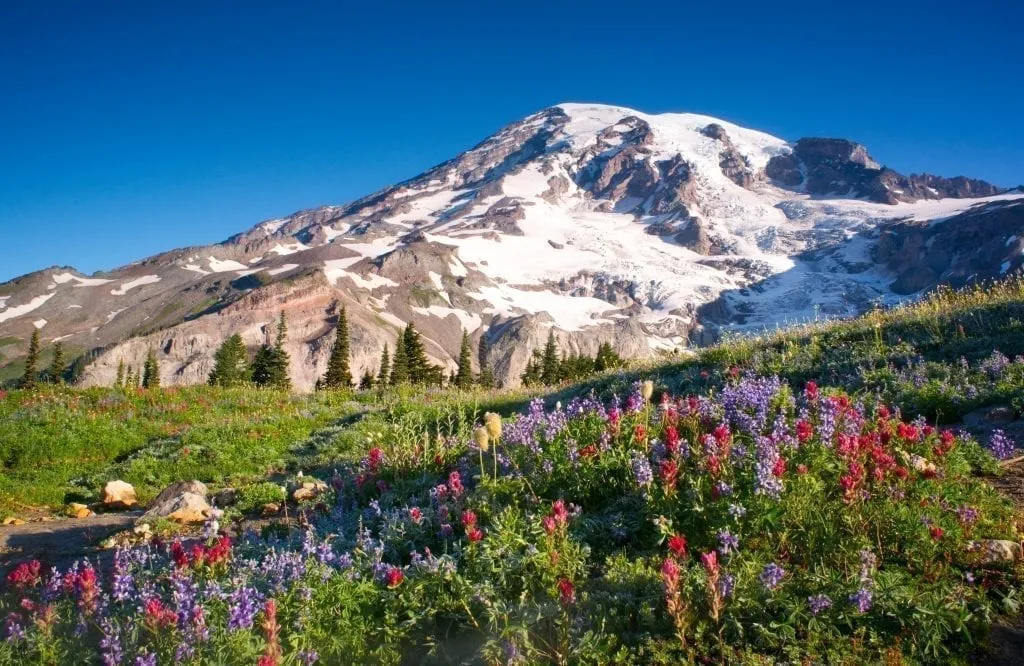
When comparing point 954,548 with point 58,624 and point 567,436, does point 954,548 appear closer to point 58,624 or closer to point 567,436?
point 567,436

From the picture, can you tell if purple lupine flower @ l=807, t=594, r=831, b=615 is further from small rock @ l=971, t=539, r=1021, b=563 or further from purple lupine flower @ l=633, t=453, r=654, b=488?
small rock @ l=971, t=539, r=1021, b=563

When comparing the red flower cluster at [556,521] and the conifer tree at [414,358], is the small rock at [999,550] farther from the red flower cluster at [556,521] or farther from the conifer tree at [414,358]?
the conifer tree at [414,358]

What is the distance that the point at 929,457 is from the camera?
200 inches

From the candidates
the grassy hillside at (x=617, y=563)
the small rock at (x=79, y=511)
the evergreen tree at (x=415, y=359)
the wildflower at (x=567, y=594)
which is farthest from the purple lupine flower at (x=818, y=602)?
the evergreen tree at (x=415, y=359)

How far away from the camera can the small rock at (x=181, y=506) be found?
336 inches

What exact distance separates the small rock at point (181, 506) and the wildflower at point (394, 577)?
5.76m

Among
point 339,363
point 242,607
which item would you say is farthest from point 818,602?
point 339,363

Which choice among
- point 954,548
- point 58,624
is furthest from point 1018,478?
point 58,624

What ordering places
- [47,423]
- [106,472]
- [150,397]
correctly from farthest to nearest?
1. [150,397]
2. [47,423]
3. [106,472]

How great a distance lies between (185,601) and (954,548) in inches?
186

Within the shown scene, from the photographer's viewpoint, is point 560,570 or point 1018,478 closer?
point 560,570

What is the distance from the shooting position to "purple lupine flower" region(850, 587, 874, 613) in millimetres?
3228

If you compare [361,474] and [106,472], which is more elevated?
[361,474]

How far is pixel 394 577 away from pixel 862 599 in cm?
262
